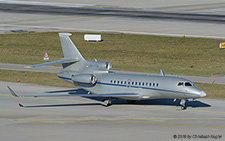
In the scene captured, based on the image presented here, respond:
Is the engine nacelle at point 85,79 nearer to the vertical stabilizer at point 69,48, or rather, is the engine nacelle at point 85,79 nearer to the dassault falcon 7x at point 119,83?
the dassault falcon 7x at point 119,83

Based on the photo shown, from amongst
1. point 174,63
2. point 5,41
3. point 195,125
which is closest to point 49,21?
point 5,41

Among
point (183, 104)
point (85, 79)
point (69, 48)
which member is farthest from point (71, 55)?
point (183, 104)

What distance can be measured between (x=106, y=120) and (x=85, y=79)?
7.01m

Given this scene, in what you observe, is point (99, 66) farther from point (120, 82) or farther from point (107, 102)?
point (107, 102)

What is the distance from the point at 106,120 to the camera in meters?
40.6

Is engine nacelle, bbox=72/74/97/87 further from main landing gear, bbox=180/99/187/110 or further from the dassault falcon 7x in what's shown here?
main landing gear, bbox=180/99/187/110

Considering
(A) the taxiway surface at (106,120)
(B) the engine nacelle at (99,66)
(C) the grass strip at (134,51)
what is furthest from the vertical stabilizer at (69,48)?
(C) the grass strip at (134,51)

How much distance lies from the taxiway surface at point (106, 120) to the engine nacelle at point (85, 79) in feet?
7.42

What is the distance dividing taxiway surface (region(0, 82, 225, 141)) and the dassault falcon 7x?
1.40 metres

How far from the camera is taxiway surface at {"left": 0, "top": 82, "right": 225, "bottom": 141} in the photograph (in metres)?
35.5

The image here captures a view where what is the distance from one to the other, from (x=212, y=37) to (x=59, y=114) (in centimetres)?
5467

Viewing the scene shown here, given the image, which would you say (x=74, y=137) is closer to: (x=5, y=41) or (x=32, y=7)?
(x=5, y=41)

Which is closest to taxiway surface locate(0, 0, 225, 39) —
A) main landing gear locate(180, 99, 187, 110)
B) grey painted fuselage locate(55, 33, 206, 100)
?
grey painted fuselage locate(55, 33, 206, 100)

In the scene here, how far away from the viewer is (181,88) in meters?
43.0
